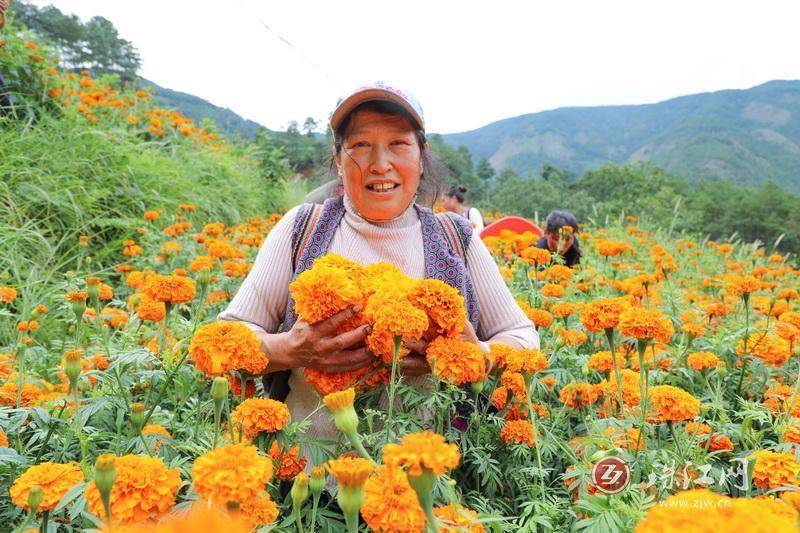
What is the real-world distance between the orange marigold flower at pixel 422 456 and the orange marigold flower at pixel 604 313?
828 millimetres

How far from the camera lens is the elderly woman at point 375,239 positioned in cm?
152

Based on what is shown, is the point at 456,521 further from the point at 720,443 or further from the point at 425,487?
the point at 720,443

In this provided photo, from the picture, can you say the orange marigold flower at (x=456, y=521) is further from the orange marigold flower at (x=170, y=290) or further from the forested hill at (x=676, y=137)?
the forested hill at (x=676, y=137)

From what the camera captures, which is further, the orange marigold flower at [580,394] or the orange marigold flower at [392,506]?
the orange marigold flower at [580,394]

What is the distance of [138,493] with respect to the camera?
2.28 feet

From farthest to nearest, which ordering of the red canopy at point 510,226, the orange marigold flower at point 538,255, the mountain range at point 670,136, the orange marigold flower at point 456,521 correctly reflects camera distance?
the mountain range at point 670,136 < the red canopy at point 510,226 < the orange marigold flower at point 538,255 < the orange marigold flower at point 456,521

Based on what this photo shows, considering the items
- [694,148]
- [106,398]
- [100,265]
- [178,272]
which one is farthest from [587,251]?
[694,148]

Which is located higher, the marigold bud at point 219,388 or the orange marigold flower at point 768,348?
the marigold bud at point 219,388

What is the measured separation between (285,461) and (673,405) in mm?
842

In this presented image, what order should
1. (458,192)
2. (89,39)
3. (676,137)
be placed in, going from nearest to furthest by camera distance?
1. (458,192)
2. (89,39)
3. (676,137)

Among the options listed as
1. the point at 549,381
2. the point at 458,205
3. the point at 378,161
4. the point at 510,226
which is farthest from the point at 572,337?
the point at 458,205

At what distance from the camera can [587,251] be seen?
5.07 metres

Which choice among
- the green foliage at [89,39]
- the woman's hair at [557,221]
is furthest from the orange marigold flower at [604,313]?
the green foliage at [89,39]

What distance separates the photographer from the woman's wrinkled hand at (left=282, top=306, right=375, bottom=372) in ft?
3.50
